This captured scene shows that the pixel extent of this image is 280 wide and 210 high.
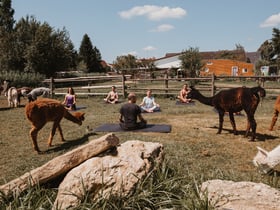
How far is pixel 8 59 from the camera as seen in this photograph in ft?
104

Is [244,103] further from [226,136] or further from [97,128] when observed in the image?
[97,128]

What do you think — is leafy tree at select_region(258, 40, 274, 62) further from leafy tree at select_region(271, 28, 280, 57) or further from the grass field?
the grass field

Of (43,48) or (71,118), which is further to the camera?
(43,48)

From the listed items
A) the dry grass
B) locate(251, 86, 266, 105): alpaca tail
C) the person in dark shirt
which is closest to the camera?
the dry grass

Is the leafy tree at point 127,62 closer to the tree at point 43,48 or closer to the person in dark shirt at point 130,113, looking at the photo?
the tree at point 43,48

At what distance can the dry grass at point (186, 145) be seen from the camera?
15.8 ft

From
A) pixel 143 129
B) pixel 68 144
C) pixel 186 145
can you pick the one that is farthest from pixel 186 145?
pixel 68 144

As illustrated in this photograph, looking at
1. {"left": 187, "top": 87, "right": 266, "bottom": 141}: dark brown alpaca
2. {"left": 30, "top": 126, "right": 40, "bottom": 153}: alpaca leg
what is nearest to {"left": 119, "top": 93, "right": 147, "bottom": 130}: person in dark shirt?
{"left": 187, "top": 87, "right": 266, "bottom": 141}: dark brown alpaca

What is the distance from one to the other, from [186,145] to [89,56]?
1972 inches

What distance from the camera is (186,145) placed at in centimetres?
629

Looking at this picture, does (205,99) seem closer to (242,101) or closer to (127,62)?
(242,101)

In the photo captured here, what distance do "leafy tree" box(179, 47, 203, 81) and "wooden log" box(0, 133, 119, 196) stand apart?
1154 inches

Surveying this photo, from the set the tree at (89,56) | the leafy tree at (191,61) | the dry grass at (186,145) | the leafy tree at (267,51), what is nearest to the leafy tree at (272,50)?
the leafy tree at (267,51)

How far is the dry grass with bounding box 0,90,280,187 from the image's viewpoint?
483cm
